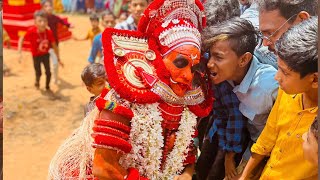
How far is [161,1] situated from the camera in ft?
7.66

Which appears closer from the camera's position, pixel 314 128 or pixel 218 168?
pixel 314 128

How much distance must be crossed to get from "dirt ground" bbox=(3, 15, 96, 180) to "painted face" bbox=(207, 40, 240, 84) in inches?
139

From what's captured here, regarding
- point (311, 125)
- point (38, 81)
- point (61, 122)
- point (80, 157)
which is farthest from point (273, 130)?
point (38, 81)

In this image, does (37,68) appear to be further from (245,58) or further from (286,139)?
(286,139)

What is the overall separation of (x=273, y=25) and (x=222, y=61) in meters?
0.29

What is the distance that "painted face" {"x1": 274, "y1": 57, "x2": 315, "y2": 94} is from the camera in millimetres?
2131

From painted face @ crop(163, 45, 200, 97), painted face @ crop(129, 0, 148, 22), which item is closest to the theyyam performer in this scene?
painted face @ crop(163, 45, 200, 97)

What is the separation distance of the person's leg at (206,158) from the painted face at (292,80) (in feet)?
2.67

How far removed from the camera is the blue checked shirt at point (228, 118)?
265 centimetres

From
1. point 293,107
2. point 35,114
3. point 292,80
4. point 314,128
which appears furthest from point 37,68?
point 314,128

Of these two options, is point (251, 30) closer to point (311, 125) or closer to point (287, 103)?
point (287, 103)

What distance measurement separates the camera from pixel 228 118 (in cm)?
268

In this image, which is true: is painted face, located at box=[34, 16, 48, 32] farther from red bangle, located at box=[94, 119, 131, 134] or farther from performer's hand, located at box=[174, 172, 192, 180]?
red bangle, located at box=[94, 119, 131, 134]

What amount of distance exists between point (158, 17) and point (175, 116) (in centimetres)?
43
